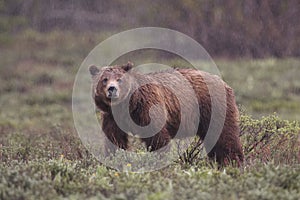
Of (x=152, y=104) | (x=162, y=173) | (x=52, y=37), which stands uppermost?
(x=52, y=37)

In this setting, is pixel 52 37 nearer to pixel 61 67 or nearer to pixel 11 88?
pixel 61 67

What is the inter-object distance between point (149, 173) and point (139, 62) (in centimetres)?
1354

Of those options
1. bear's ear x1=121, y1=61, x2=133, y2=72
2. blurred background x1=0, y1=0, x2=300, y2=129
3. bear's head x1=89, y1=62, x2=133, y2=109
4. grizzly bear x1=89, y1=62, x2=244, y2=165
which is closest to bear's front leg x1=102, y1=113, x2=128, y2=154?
grizzly bear x1=89, y1=62, x2=244, y2=165

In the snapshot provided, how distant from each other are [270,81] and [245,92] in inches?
49.8

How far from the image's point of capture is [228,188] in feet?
17.7

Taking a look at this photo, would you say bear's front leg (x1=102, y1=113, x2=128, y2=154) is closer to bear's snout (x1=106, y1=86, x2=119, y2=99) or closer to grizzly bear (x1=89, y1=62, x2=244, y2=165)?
grizzly bear (x1=89, y1=62, x2=244, y2=165)

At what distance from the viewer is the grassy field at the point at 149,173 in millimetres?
5312

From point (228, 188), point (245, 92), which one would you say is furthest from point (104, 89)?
point (245, 92)

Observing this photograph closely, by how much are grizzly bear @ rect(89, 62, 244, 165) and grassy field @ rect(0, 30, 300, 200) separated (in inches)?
11.7

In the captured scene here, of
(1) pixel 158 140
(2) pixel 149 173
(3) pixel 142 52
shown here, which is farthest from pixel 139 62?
(2) pixel 149 173

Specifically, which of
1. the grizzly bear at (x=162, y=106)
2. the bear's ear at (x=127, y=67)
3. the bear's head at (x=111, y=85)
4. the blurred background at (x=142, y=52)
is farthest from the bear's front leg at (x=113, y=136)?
the blurred background at (x=142, y=52)

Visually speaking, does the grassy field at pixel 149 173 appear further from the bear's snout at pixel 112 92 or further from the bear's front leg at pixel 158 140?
the bear's snout at pixel 112 92

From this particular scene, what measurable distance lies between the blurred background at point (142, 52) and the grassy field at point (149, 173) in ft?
0.18

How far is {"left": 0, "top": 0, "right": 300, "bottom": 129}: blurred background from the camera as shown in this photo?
1731 cm
